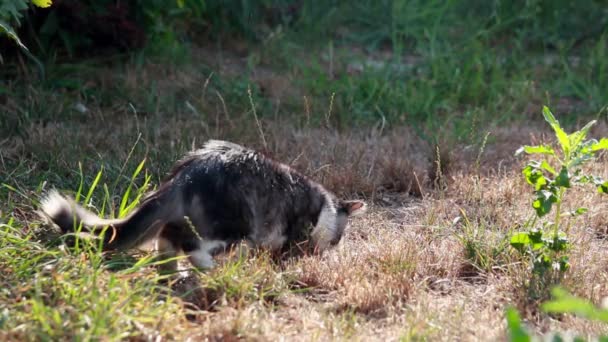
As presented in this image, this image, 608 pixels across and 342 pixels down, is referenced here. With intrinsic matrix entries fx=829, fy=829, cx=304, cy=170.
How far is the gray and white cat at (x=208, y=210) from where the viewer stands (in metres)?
3.81

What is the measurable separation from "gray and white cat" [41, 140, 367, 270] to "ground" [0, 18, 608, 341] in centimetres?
12

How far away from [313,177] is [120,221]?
181cm

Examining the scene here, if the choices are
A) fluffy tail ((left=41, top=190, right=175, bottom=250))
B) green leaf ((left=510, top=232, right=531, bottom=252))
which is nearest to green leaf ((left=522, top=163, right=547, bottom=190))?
green leaf ((left=510, top=232, right=531, bottom=252))

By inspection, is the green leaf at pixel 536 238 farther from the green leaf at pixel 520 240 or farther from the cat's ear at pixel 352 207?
the cat's ear at pixel 352 207

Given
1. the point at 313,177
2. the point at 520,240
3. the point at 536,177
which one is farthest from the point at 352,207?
the point at 536,177

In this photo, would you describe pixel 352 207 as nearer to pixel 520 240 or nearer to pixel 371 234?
pixel 371 234

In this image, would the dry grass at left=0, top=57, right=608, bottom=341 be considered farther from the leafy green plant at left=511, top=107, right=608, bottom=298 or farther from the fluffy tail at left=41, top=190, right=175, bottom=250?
the fluffy tail at left=41, top=190, right=175, bottom=250

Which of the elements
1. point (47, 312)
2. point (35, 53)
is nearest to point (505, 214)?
point (47, 312)

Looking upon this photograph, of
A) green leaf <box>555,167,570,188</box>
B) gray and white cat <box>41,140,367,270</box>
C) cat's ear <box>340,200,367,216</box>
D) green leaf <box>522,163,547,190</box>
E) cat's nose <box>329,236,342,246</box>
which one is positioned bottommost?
cat's nose <box>329,236,342,246</box>

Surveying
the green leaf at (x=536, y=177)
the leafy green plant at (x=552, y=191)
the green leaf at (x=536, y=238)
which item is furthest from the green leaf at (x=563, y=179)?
the green leaf at (x=536, y=238)

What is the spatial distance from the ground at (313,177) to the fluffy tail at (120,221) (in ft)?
0.33

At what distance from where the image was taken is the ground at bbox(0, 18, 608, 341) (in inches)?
132

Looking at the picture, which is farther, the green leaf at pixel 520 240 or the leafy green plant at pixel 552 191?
the green leaf at pixel 520 240

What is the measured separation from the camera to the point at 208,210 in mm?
3898
